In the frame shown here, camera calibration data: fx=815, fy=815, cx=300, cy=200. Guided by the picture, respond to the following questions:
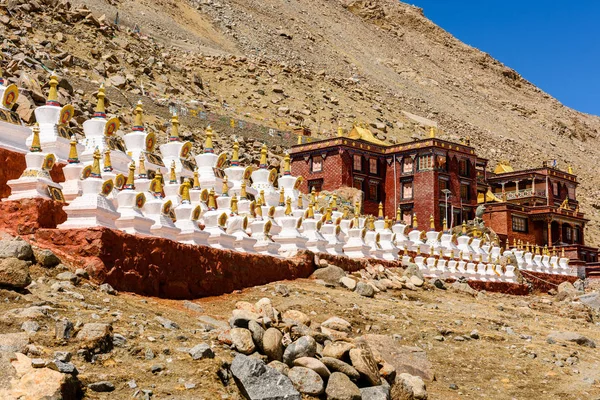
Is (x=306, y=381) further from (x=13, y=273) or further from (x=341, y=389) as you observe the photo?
(x=13, y=273)

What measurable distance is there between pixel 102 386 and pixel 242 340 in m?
2.53

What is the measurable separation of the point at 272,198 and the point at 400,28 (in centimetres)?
13200

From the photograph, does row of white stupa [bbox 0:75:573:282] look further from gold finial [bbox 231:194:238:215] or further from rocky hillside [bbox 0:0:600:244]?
rocky hillside [bbox 0:0:600:244]

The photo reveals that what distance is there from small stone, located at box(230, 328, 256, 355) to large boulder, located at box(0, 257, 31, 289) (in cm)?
295

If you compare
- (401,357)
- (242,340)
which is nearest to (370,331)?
(401,357)

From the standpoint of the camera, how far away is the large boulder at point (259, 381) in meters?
10.2

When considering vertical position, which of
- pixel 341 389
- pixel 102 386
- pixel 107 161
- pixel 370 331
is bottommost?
pixel 341 389

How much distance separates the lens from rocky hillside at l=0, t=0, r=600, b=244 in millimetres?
56312

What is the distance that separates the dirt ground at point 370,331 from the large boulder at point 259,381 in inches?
6.8

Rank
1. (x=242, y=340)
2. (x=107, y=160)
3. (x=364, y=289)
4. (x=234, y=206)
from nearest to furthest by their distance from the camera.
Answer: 1. (x=242, y=340)
2. (x=107, y=160)
3. (x=234, y=206)
4. (x=364, y=289)

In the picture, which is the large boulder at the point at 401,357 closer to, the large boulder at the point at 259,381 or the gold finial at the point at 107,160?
the large boulder at the point at 259,381

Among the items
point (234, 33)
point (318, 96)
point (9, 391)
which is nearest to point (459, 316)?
point (9, 391)

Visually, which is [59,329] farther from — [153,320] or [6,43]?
[6,43]

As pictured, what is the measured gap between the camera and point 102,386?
9.21 metres
